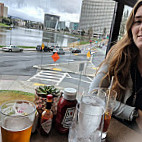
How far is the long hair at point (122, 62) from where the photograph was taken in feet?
3.31

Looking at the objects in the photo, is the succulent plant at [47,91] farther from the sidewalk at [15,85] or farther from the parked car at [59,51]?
the parked car at [59,51]

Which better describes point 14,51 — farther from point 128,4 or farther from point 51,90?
point 128,4

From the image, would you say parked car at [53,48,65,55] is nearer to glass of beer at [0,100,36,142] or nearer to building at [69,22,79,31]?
building at [69,22,79,31]

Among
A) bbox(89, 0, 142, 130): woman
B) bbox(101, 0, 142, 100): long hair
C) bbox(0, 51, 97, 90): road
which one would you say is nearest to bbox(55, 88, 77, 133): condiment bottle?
bbox(0, 51, 97, 90): road

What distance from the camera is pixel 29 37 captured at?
1209 mm

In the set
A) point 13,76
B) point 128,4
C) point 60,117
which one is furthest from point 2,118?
point 128,4

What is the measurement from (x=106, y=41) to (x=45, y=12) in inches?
38.1

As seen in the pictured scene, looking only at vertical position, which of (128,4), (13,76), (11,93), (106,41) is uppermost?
(128,4)

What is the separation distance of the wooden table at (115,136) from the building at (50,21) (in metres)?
1.03

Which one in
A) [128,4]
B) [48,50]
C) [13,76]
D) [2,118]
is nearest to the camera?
[2,118]

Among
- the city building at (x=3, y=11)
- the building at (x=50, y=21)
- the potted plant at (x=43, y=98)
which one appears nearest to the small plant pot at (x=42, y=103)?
the potted plant at (x=43, y=98)

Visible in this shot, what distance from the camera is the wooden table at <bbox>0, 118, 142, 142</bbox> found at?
1.81 feet

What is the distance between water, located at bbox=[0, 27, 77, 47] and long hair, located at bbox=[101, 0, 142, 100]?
0.60m

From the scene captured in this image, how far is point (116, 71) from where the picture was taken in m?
1.04
